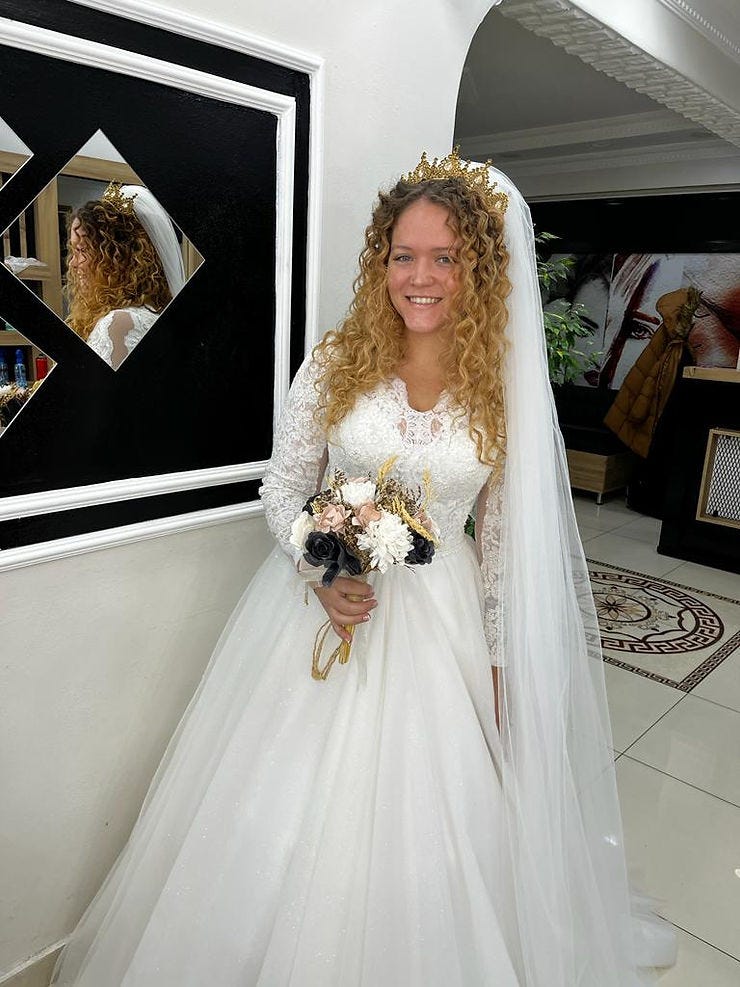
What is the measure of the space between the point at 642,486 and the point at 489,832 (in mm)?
5122

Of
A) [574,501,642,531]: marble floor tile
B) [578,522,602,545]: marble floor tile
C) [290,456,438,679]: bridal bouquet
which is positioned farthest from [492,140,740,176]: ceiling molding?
[290,456,438,679]: bridal bouquet

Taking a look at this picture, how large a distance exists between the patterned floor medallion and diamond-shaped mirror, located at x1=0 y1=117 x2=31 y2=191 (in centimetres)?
313

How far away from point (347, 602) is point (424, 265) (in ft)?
2.28

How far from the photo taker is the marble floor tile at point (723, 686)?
3240 millimetres

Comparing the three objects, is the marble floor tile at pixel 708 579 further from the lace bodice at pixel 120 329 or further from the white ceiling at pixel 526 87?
the lace bodice at pixel 120 329

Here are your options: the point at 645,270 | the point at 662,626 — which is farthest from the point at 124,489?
the point at 645,270

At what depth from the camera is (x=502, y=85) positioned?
4.95 metres

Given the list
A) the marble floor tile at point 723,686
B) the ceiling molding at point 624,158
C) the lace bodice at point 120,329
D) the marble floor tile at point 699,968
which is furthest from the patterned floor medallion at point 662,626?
the ceiling molding at point 624,158

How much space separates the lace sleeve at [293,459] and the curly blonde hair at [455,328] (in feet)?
0.14

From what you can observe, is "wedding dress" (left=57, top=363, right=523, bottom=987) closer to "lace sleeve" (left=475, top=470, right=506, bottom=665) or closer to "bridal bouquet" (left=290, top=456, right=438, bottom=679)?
"lace sleeve" (left=475, top=470, right=506, bottom=665)

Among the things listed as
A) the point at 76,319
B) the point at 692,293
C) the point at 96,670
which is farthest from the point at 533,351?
the point at 692,293

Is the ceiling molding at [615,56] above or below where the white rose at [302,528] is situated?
above

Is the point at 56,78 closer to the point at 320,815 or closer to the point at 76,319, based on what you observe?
the point at 76,319

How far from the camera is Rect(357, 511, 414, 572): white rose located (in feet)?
4.39
